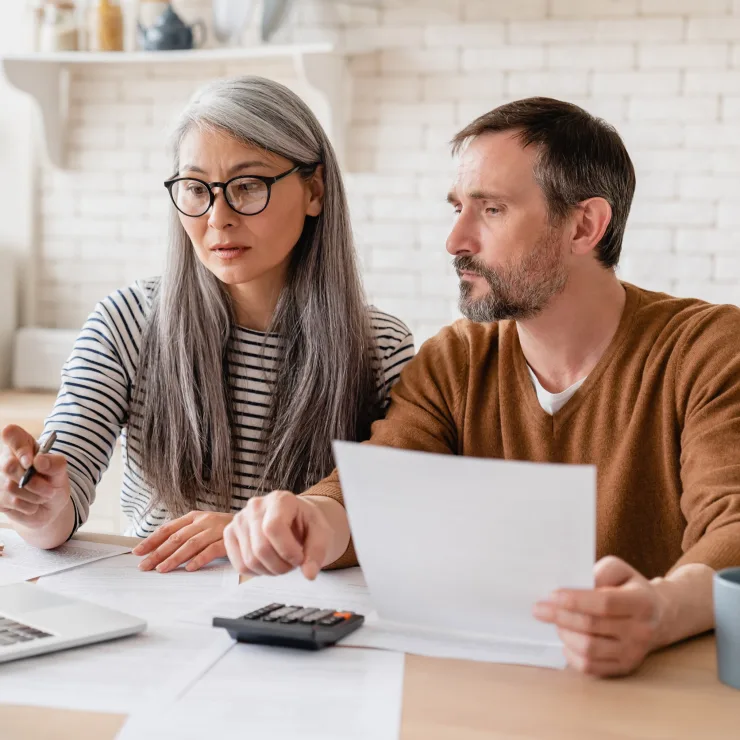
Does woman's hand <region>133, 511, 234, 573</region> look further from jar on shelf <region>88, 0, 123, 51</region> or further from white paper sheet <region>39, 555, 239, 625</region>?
jar on shelf <region>88, 0, 123, 51</region>

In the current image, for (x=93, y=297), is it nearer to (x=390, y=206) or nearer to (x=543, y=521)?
(x=390, y=206)

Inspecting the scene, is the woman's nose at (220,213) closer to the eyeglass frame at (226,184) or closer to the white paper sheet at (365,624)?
the eyeglass frame at (226,184)

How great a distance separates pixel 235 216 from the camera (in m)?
1.74

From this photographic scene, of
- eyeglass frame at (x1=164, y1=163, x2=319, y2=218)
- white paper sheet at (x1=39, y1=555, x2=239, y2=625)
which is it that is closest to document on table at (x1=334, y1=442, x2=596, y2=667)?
white paper sheet at (x1=39, y1=555, x2=239, y2=625)

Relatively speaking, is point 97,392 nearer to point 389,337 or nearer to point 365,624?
point 389,337

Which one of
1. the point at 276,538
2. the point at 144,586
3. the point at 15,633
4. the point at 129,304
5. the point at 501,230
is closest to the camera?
the point at 15,633

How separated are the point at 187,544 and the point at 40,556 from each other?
23cm

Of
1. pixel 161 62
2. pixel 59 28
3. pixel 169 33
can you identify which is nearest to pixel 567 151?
pixel 169 33

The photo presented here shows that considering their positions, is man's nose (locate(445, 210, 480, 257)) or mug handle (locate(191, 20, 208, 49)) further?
mug handle (locate(191, 20, 208, 49))

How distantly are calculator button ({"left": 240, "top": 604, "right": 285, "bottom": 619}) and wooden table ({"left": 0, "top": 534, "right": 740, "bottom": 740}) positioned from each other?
0.17m

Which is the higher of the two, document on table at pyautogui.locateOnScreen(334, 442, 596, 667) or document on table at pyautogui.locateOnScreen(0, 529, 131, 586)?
document on table at pyautogui.locateOnScreen(334, 442, 596, 667)

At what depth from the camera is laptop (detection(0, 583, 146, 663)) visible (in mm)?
1002

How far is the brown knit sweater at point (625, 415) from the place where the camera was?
143cm

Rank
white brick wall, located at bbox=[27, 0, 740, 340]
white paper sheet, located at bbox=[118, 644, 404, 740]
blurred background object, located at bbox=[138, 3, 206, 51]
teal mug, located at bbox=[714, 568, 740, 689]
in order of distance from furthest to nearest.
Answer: blurred background object, located at bbox=[138, 3, 206, 51] → white brick wall, located at bbox=[27, 0, 740, 340] → teal mug, located at bbox=[714, 568, 740, 689] → white paper sheet, located at bbox=[118, 644, 404, 740]
